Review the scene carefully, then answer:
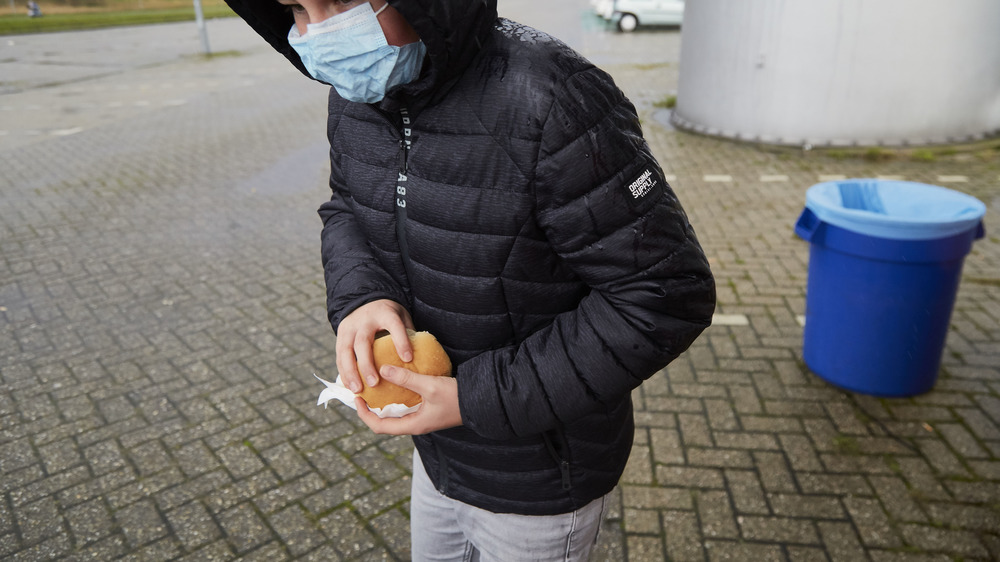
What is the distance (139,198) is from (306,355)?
4.39 m

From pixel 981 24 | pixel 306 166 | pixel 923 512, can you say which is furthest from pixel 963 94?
pixel 306 166

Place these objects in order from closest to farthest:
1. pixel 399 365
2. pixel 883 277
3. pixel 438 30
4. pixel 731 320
Result: pixel 438 30, pixel 399 365, pixel 883 277, pixel 731 320

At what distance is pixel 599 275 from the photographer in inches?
51.8

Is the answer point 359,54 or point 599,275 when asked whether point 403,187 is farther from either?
point 599,275

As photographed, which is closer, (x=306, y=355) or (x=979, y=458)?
(x=979, y=458)

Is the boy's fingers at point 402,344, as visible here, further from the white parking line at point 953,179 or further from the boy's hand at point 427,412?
the white parking line at point 953,179

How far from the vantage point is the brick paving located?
304 cm

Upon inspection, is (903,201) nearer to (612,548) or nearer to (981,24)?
(612,548)

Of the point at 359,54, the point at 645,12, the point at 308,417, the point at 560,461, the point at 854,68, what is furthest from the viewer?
the point at 645,12

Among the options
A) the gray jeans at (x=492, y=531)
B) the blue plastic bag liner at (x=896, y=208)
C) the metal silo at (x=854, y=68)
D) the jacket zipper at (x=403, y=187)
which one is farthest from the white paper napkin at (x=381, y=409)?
the metal silo at (x=854, y=68)

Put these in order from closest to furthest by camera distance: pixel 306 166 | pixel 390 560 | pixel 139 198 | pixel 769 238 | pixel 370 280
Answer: pixel 370 280, pixel 390 560, pixel 769 238, pixel 139 198, pixel 306 166

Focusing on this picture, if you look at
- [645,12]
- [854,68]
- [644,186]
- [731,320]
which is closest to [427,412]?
[644,186]

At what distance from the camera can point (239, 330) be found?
486 cm

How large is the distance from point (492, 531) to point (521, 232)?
30.1 inches
